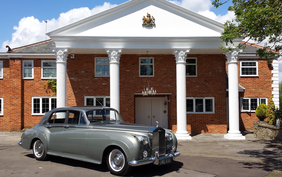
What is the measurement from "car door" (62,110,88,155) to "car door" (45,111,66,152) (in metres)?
0.19

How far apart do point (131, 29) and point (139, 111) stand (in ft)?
18.2

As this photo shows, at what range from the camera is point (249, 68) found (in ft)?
58.5

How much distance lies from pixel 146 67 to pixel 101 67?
9.20ft

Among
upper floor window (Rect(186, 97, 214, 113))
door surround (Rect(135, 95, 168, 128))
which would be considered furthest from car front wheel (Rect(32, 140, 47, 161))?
upper floor window (Rect(186, 97, 214, 113))

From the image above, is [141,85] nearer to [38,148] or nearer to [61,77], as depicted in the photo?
[61,77]

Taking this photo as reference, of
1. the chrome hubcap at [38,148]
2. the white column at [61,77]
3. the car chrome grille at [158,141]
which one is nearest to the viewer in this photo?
the car chrome grille at [158,141]

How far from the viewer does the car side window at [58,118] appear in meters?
7.99

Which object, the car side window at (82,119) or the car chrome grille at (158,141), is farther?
the car side window at (82,119)

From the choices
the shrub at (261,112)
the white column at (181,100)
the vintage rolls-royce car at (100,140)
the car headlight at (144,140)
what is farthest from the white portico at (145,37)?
the car headlight at (144,140)

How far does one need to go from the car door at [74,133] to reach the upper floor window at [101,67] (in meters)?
8.93

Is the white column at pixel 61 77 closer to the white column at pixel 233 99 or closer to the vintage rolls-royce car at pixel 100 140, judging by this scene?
the vintage rolls-royce car at pixel 100 140

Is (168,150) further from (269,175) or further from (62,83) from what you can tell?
(62,83)

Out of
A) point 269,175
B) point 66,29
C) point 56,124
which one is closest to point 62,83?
point 66,29

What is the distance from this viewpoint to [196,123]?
16422 mm
